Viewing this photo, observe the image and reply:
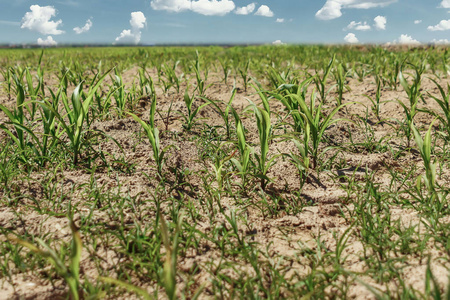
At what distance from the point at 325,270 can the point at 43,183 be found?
148 cm

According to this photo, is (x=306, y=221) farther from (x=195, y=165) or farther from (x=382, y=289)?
(x=195, y=165)

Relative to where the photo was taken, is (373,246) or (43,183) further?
(43,183)

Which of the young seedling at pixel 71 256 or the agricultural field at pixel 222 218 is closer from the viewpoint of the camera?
the young seedling at pixel 71 256

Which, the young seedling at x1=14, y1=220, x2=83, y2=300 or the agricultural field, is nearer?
the young seedling at x1=14, y1=220, x2=83, y2=300

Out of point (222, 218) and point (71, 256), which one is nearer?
point (71, 256)

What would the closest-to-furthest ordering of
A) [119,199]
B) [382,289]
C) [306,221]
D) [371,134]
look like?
[382,289] < [306,221] < [119,199] < [371,134]

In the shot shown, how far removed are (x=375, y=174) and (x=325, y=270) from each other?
0.91 m

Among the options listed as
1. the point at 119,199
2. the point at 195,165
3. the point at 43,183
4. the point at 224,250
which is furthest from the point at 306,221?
the point at 43,183

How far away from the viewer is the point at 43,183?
6.08ft

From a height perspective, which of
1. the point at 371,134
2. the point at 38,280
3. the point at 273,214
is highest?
the point at 371,134

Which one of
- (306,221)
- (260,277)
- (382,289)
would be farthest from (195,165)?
(382,289)

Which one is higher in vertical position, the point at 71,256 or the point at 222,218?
the point at 71,256

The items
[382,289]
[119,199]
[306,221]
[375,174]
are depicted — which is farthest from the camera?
[375,174]

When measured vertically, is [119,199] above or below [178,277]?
above
